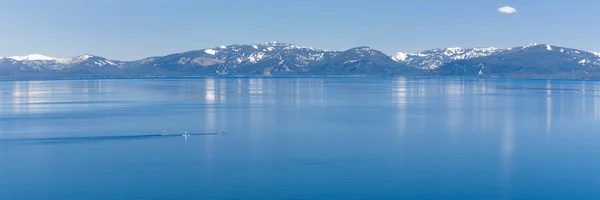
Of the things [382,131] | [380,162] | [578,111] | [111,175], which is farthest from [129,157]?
[578,111]

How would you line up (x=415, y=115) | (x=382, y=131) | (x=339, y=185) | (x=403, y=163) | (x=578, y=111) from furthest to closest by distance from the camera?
(x=578, y=111) < (x=415, y=115) < (x=382, y=131) < (x=403, y=163) < (x=339, y=185)

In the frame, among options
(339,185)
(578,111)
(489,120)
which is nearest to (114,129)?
(339,185)

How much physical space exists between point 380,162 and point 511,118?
109 ft

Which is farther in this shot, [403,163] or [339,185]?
[403,163]

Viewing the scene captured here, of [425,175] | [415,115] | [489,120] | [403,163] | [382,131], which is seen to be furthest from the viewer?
[415,115]

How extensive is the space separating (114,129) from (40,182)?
2274 cm

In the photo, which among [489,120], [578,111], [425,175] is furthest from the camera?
[578,111]

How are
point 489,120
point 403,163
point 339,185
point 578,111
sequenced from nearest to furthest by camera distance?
point 339,185 → point 403,163 → point 489,120 → point 578,111

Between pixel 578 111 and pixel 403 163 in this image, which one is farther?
pixel 578 111

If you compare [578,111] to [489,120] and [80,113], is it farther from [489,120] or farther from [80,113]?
[80,113]

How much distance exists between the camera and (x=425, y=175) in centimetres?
3209

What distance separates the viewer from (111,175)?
3231 centimetres

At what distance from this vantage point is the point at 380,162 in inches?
1427

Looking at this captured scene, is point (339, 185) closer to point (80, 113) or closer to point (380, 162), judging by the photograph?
point (380, 162)
